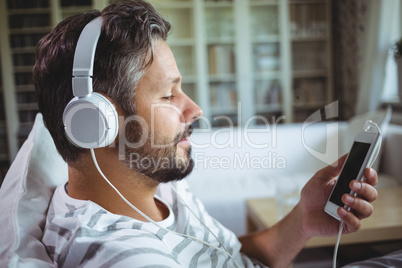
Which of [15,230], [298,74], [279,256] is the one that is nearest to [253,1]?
[298,74]

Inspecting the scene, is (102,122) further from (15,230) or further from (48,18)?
(48,18)

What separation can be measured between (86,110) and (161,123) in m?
0.17

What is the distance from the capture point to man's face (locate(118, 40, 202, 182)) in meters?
0.70

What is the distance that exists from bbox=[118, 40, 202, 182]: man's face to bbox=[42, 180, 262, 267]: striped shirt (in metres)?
0.11

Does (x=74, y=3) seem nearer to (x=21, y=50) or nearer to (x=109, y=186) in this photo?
(x=21, y=50)

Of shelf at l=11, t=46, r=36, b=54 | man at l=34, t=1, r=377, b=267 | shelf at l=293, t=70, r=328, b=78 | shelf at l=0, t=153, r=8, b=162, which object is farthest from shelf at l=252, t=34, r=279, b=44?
man at l=34, t=1, r=377, b=267

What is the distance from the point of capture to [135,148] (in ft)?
2.25

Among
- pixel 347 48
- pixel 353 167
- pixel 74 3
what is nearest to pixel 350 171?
pixel 353 167

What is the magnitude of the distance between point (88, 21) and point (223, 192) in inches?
63.0

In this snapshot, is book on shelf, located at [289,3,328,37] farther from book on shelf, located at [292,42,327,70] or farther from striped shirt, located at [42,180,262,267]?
striped shirt, located at [42,180,262,267]

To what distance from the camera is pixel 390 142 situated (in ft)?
7.32

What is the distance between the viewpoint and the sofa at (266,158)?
83.6 inches

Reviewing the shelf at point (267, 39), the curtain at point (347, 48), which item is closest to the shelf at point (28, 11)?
the shelf at point (267, 39)

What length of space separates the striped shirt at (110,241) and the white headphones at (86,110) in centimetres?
11
